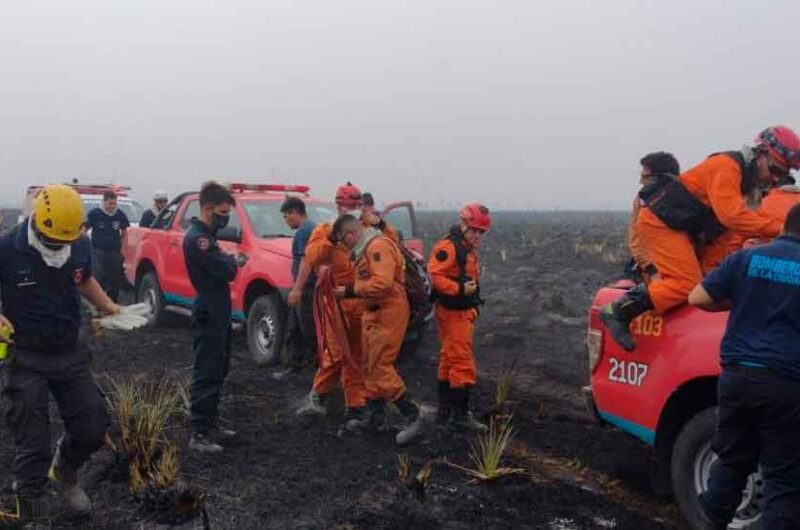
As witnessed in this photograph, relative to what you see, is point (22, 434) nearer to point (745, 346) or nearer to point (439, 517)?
point (439, 517)

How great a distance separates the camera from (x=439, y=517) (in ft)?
14.8

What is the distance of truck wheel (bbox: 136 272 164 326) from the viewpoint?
10.2 m

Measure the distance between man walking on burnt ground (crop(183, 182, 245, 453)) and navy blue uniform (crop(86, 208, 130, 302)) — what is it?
18.5ft

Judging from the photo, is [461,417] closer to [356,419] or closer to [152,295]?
[356,419]

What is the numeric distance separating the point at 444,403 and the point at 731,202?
288 cm

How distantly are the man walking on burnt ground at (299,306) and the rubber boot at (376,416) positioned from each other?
149cm

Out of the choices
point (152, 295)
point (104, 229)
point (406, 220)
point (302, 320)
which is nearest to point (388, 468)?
point (302, 320)

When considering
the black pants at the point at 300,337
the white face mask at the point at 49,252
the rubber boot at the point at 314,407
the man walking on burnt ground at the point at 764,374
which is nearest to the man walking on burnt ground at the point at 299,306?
the black pants at the point at 300,337

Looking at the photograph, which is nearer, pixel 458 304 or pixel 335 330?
pixel 458 304

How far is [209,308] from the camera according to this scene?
18.6 feet

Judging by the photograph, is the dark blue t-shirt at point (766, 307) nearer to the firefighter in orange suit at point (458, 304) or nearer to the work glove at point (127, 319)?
the firefighter in orange suit at point (458, 304)

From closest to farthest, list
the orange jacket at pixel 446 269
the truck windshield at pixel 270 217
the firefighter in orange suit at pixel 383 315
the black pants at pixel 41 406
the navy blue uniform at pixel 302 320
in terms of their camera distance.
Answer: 1. the black pants at pixel 41 406
2. the firefighter in orange suit at pixel 383 315
3. the orange jacket at pixel 446 269
4. the navy blue uniform at pixel 302 320
5. the truck windshield at pixel 270 217

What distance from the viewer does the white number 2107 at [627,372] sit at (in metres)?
4.50

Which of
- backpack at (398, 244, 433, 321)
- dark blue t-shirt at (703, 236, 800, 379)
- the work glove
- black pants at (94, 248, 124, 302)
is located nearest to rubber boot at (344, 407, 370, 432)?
backpack at (398, 244, 433, 321)
